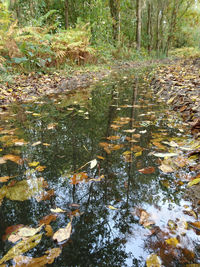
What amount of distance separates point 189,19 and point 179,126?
27338 millimetres

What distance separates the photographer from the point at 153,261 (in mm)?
787

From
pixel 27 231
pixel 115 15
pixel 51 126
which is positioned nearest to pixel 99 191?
pixel 27 231

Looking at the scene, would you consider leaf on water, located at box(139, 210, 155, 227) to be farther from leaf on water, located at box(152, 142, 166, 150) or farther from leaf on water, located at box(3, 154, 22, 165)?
leaf on water, located at box(3, 154, 22, 165)

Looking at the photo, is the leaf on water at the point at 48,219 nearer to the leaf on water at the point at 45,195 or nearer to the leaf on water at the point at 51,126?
the leaf on water at the point at 45,195

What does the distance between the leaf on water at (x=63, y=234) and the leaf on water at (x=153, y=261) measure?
1.22ft

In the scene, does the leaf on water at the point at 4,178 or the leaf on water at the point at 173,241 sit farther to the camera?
the leaf on water at the point at 4,178

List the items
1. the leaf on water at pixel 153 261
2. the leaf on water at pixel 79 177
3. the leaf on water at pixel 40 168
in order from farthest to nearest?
the leaf on water at pixel 40 168, the leaf on water at pixel 79 177, the leaf on water at pixel 153 261

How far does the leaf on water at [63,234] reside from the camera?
89 cm

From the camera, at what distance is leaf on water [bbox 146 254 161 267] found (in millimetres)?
776

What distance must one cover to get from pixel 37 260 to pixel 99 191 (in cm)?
51

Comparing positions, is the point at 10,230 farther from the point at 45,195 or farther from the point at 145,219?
the point at 145,219

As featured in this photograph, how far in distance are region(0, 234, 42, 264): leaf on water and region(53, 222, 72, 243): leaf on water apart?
0.26 ft

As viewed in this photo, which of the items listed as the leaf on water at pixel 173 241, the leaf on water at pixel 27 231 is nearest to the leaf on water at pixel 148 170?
the leaf on water at pixel 173 241

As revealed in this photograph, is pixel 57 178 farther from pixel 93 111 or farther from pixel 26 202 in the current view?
pixel 93 111
